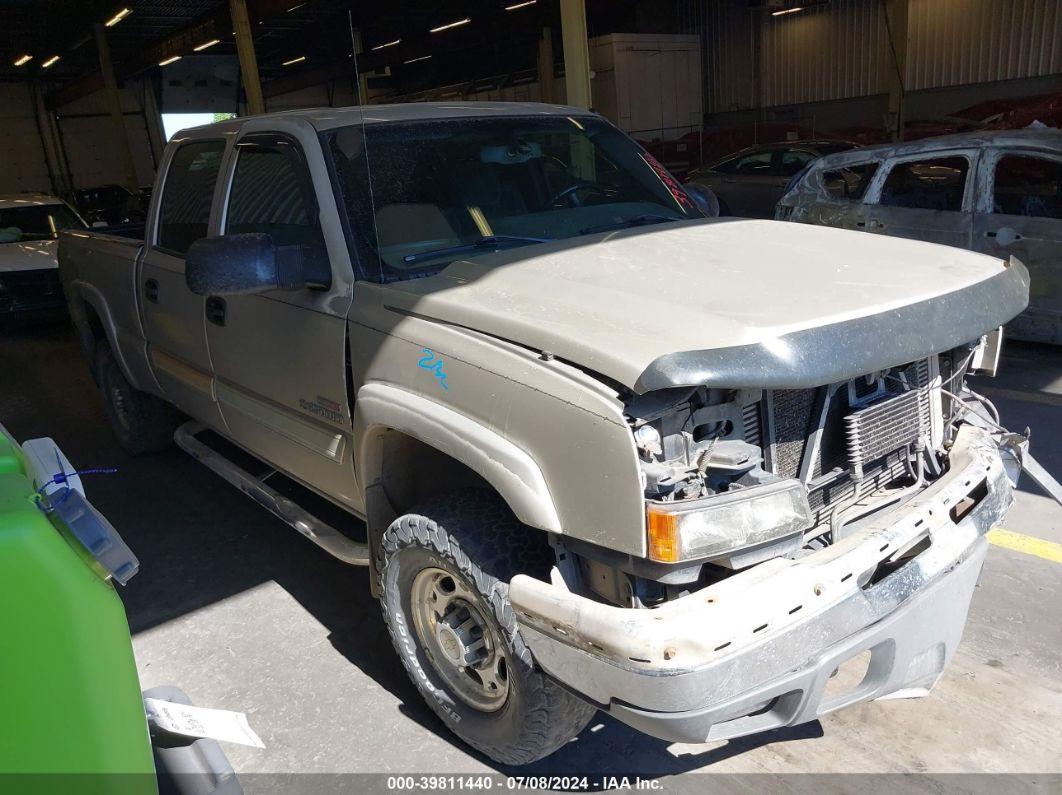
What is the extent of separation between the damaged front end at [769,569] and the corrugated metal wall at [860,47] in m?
16.9

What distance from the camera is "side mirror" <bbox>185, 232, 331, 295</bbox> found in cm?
284

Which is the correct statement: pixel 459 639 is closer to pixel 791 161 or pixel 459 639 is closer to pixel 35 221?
pixel 35 221

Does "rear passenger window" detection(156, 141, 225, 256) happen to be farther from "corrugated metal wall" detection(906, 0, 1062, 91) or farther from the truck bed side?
"corrugated metal wall" detection(906, 0, 1062, 91)

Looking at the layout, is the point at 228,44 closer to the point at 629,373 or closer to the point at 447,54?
the point at 447,54

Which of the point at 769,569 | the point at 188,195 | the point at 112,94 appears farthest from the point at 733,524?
the point at 112,94

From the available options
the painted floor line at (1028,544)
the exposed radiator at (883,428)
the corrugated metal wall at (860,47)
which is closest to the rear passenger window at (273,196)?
the exposed radiator at (883,428)

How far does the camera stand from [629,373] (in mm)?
2004

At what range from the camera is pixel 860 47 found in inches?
787

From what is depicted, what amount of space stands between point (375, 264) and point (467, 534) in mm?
1066

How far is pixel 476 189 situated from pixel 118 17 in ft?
63.8

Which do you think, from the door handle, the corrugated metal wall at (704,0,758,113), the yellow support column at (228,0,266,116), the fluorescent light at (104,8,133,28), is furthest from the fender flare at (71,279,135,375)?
the corrugated metal wall at (704,0,758,113)

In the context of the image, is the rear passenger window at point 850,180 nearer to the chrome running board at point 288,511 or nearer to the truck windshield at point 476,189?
the truck windshield at point 476,189

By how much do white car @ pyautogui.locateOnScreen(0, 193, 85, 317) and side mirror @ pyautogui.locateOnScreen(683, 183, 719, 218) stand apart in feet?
30.6

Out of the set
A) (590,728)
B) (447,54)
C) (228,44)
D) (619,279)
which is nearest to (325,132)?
(619,279)
